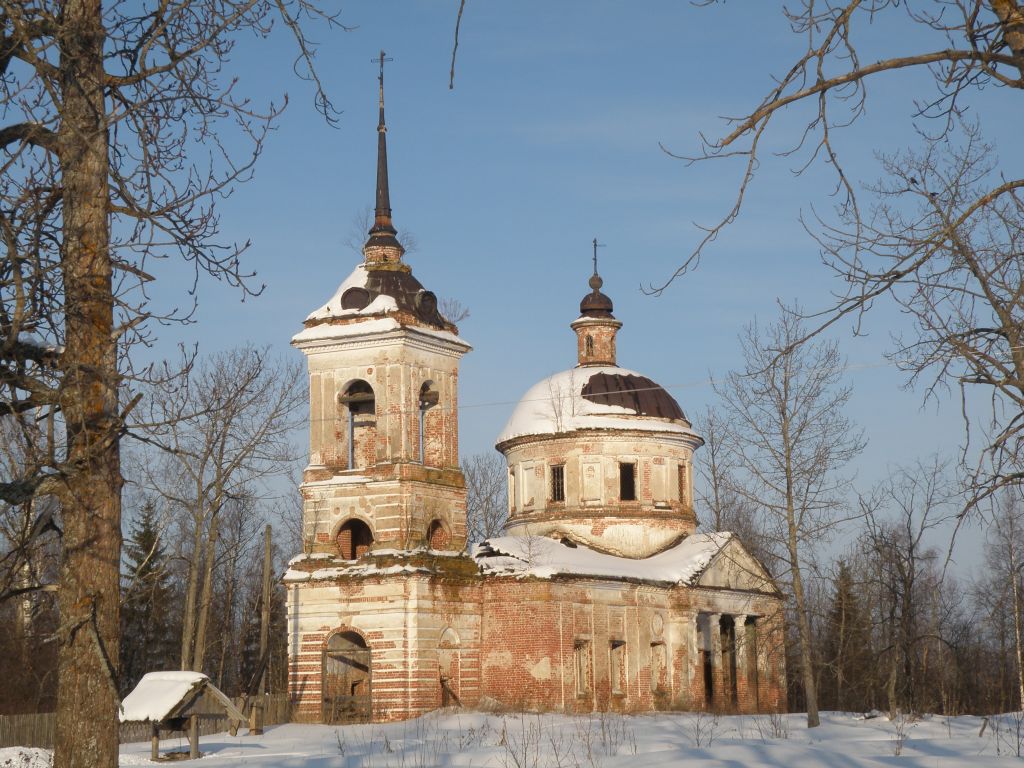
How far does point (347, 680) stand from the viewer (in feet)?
102

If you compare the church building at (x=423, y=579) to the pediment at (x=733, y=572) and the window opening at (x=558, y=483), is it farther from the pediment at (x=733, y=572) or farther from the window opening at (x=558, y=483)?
the window opening at (x=558, y=483)

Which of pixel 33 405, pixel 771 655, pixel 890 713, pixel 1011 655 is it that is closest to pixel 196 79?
pixel 33 405

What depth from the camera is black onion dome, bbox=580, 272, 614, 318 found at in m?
40.8

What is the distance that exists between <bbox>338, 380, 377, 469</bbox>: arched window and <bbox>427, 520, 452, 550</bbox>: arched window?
6.98ft

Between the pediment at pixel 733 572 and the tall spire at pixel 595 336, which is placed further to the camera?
the tall spire at pixel 595 336

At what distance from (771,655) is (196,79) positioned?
109 ft

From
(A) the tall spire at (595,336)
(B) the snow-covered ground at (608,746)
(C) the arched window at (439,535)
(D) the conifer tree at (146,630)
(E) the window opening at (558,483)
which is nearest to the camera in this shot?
(B) the snow-covered ground at (608,746)

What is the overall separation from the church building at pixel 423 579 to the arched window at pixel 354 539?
55 mm

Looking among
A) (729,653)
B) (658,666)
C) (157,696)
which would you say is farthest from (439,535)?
(157,696)

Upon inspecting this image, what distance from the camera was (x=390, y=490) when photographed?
1181 inches

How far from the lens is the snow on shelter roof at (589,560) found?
3177 centimetres

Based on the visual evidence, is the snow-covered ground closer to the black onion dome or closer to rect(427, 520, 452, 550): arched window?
rect(427, 520, 452, 550): arched window

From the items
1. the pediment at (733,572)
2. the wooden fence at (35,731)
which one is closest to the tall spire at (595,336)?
the pediment at (733,572)

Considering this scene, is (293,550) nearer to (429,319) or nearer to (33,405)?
(429,319)
